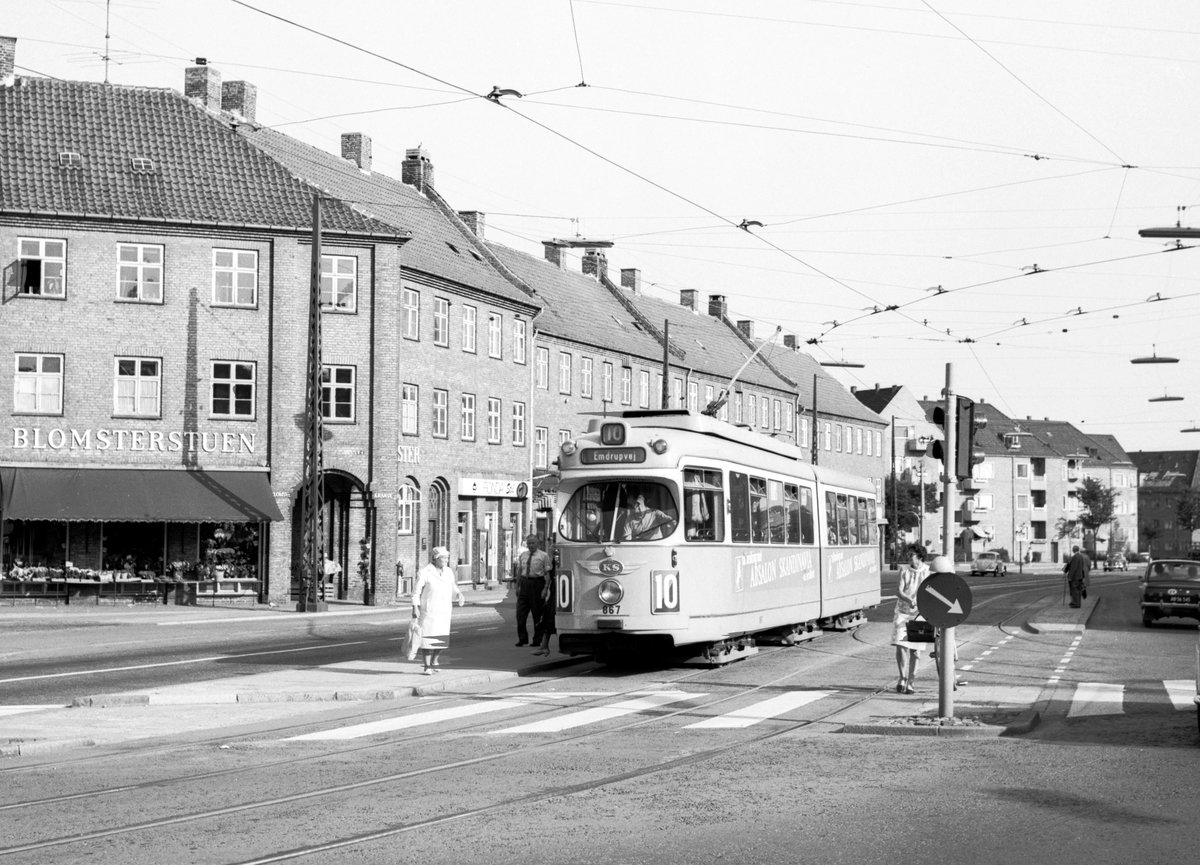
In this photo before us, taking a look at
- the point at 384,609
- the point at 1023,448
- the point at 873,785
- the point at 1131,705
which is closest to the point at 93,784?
the point at 873,785

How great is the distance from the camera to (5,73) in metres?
42.5

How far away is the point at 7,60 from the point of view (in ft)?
140

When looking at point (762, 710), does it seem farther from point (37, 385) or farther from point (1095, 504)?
point (1095, 504)

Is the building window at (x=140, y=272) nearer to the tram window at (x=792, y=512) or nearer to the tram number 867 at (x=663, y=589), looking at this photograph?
the tram window at (x=792, y=512)

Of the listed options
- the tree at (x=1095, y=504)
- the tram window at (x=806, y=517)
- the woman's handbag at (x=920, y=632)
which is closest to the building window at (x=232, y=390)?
the tram window at (x=806, y=517)

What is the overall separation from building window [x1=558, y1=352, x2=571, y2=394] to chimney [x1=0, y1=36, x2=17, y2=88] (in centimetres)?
2181

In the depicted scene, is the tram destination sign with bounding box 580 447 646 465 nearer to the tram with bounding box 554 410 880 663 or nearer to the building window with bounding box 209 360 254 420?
the tram with bounding box 554 410 880 663

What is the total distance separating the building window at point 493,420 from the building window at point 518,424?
1.28m

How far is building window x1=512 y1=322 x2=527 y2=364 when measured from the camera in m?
52.5

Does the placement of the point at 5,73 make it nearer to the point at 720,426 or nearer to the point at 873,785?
the point at 720,426

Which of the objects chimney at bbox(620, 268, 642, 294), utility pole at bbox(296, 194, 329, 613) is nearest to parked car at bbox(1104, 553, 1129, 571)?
chimney at bbox(620, 268, 642, 294)

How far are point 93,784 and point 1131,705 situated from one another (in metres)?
11.0

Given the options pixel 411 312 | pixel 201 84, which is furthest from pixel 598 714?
pixel 201 84

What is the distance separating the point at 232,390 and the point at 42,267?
569 centimetres
